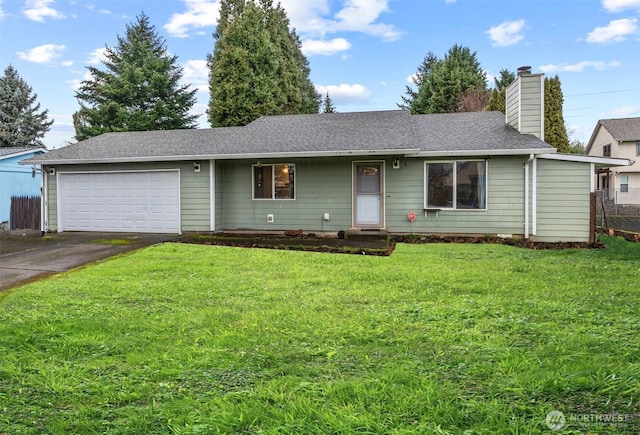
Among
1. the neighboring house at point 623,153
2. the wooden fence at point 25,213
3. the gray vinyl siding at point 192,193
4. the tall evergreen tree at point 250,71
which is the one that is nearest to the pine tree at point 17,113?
the tall evergreen tree at point 250,71

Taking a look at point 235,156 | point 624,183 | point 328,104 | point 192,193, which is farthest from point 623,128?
point 192,193

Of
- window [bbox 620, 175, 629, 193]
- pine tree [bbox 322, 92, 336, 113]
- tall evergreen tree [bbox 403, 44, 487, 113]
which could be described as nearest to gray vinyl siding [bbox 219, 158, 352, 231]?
tall evergreen tree [bbox 403, 44, 487, 113]

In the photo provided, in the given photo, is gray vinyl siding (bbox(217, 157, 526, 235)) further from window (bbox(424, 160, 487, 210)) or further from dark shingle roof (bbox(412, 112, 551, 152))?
dark shingle roof (bbox(412, 112, 551, 152))

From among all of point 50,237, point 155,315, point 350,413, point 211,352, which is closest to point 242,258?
point 155,315

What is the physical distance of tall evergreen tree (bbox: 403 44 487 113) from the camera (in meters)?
27.5

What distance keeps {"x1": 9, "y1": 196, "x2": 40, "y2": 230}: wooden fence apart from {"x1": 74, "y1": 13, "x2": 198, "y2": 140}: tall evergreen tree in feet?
37.8

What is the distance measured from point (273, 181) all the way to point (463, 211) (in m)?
5.16

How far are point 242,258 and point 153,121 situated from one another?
852 inches

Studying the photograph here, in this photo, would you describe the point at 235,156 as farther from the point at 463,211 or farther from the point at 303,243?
the point at 463,211

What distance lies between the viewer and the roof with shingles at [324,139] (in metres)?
10.4

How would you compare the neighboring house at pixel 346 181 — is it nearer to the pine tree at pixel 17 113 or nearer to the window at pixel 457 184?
the window at pixel 457 184

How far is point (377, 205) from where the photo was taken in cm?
1115

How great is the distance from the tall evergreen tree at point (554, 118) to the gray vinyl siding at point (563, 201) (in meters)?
13.6

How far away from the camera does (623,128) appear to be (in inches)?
1208
